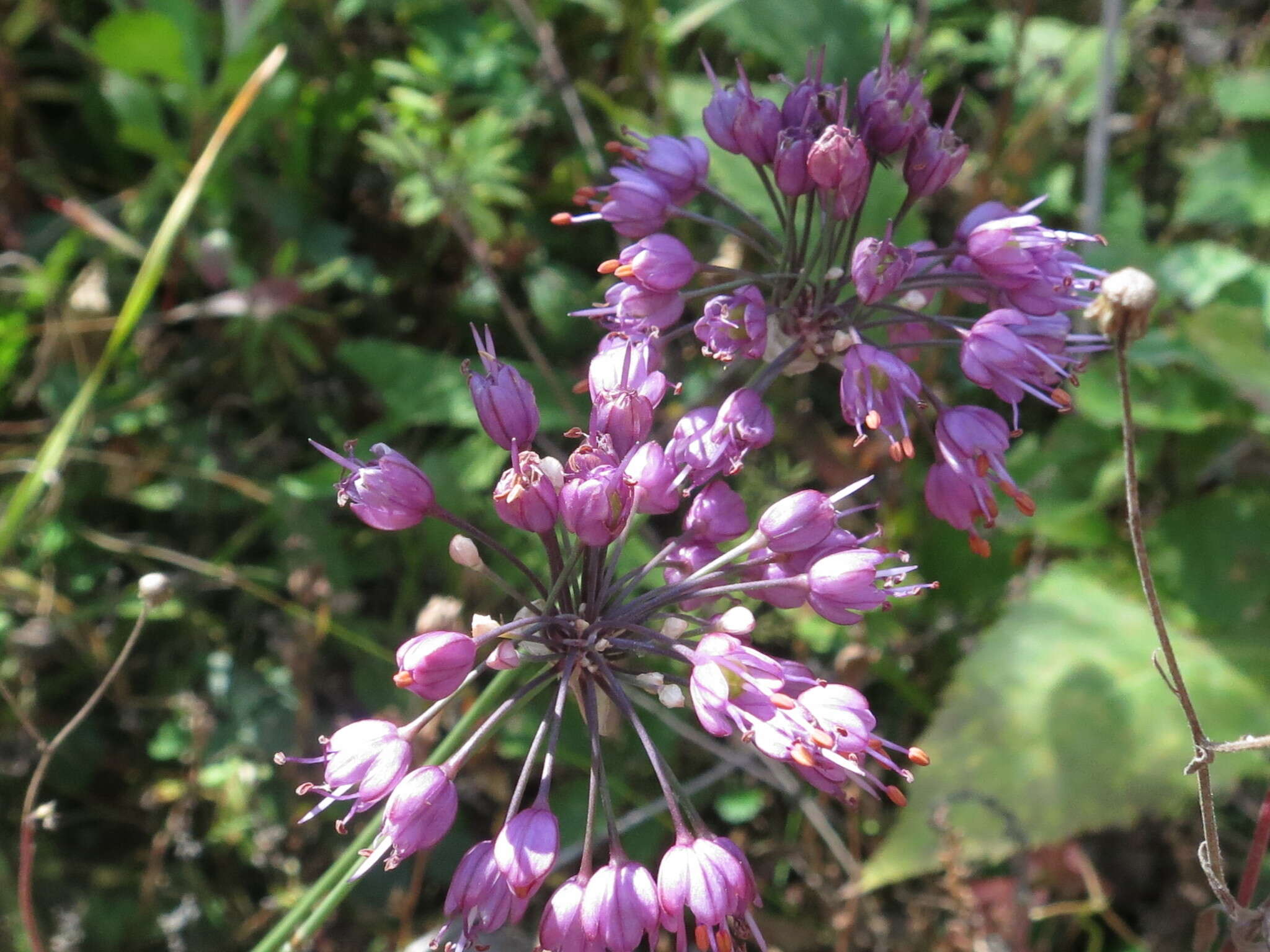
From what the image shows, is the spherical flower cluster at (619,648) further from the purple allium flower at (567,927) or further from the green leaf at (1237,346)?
the green leaf at (1237,346)

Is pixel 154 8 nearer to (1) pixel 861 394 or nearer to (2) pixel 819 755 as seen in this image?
(1) pixel 861 394

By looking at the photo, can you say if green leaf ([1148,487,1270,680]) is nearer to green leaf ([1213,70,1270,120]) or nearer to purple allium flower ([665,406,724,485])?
green leaf ([1213,70,1270,120])

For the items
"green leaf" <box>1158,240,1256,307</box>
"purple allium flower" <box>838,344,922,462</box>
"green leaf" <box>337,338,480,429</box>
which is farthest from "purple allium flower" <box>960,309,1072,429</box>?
"green leaf" <box>1158,240,1256,307</box>

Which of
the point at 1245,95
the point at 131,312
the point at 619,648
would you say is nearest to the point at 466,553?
the point at 619,648

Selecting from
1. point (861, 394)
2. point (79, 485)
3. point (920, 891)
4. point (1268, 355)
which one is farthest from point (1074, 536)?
point (79, 485)

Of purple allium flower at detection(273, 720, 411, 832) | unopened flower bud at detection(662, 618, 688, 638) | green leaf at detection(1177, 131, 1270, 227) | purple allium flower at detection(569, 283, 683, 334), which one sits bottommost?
green leaf at detection(1177, 131, 1270, 227)
